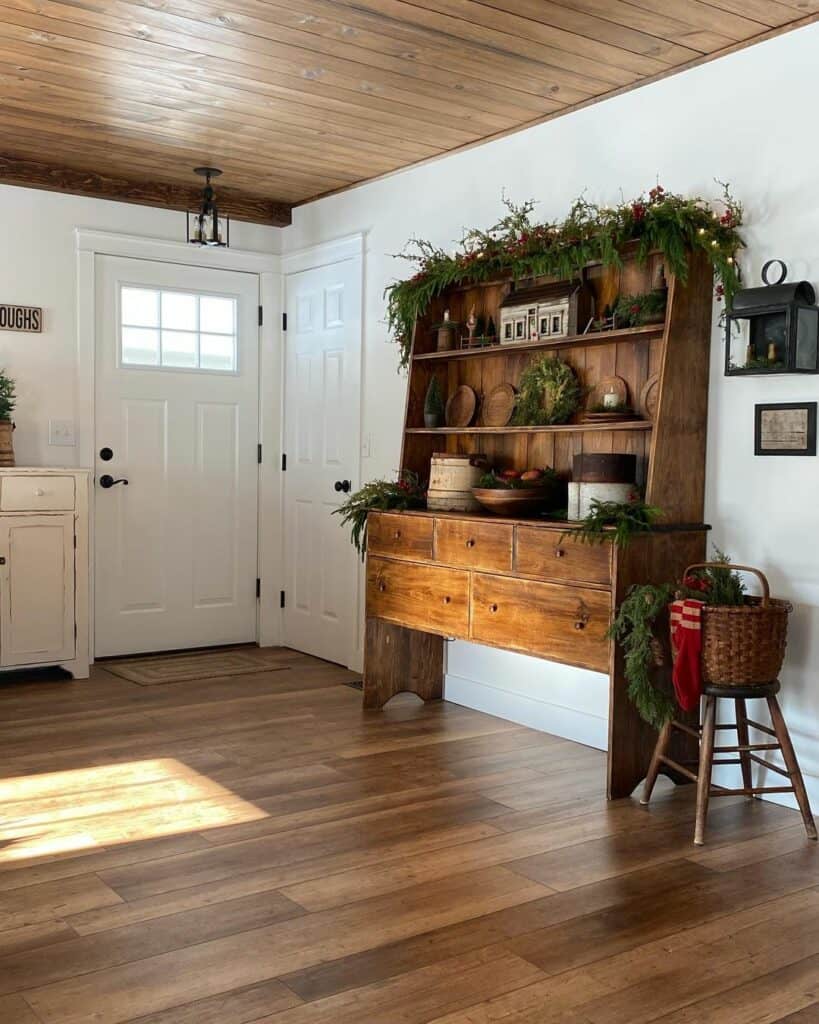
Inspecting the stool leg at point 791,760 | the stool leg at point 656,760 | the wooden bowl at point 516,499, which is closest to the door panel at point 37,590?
the wooden bowl at point 516,499

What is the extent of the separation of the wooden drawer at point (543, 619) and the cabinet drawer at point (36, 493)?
2.17 metres

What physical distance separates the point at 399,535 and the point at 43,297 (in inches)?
92.3

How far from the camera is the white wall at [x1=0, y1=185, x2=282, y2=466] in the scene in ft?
17.5

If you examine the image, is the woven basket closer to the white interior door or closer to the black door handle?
the white interior door

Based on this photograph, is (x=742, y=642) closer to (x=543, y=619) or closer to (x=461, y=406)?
(x=543, y=619)

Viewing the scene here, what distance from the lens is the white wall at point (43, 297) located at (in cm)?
532

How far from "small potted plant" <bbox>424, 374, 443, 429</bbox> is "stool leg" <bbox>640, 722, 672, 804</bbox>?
1783mm

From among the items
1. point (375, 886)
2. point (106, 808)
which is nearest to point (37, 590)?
point (106, 808)

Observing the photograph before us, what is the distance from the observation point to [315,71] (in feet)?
12.7

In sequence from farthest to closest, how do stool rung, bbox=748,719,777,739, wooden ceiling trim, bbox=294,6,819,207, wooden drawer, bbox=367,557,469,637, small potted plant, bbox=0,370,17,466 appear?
1. small potted plant, bbox=0,370,17,466
2. wooden drawer, bbox=367,557,469,637
3. wooden ceiling trim, bbox=294,6,819,207
4. stool rung, bbox=748,719,777,739

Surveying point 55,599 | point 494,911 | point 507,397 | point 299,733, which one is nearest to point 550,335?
point 507,397

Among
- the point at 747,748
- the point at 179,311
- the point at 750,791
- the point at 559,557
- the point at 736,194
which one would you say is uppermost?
the point at 736,194

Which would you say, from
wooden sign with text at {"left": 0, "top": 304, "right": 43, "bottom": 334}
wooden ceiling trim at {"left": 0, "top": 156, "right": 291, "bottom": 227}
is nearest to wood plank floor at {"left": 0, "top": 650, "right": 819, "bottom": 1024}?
wooden sign with text at {"left": 0, "top": 304, "right": 43, "bottom": 334}

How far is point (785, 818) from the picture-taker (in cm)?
336
